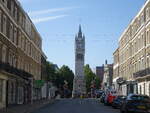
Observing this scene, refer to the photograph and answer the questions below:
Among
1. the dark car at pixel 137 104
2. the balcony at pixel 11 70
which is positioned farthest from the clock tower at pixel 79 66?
the dark car at pixel 137 104

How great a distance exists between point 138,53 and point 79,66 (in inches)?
3963

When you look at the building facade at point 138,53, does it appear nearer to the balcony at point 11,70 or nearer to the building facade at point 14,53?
the balcony at point 11,70

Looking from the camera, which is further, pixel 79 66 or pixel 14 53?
pixel 79 66

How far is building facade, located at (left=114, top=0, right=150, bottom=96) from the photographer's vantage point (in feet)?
168

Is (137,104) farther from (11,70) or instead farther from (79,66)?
(79,66)

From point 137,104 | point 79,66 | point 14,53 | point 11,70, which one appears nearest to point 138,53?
point 14,53

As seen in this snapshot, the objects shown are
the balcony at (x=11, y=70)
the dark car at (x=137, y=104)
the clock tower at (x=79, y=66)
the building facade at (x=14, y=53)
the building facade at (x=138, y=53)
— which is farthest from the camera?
the clock tower at (x=79, y=66)

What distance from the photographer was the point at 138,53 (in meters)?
58.8

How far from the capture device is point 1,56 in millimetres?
37812

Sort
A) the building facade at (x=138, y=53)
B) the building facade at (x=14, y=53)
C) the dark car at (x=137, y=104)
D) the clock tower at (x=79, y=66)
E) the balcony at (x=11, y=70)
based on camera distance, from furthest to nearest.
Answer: the clock tower at (x=79, y=66)
the building facade at (x=138, y=53)
the building facade at (x=14, y=53)
the balcony at (x=11, y=70)
the dark car at (x=137, y=104)

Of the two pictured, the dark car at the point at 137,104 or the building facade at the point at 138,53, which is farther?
the building facade at the point at 138,53

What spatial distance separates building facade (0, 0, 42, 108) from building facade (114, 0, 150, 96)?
15013 millimetres

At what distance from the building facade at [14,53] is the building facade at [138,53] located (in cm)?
1501

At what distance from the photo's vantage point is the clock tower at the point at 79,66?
5822 inches
